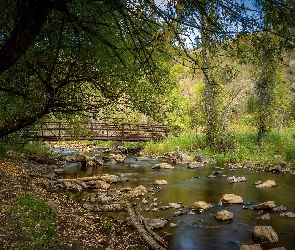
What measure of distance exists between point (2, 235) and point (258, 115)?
20642 mm

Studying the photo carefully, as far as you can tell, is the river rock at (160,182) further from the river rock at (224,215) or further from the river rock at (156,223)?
the river rock at (156,223)

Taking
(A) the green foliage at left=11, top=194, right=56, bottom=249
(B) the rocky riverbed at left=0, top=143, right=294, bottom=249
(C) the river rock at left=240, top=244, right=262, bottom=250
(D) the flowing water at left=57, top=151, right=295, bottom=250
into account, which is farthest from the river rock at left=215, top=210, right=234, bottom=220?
(A) the green foliage at left=11, top=194, right=56, bottom=249

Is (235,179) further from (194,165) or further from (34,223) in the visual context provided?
(34,223)

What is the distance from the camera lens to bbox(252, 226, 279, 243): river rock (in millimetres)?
8547

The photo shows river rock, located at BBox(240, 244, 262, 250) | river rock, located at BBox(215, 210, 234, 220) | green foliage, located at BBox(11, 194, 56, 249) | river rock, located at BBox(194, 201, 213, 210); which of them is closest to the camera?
green foliage, located at BBox(11, 194, 56, 249)

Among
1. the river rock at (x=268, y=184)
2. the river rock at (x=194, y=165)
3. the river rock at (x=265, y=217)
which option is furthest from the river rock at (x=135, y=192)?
the river rock at (x=194, y=165)

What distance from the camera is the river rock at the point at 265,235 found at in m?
8.55

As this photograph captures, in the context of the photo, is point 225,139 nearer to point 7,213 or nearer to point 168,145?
point 168,145

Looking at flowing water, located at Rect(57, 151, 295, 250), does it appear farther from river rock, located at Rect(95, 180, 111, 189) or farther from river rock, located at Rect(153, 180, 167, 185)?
river rock, located at Rect(95, 180, 111, 189)

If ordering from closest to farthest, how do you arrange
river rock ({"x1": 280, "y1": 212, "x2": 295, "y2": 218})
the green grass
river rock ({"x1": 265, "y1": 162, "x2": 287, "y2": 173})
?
1. river rock ({"x1": 280, "y1": 212, "x2": 295, "y2": 218})
2. river rock ({"x1": 265, "y1": 162, "x2": 287, "y2": 173})
3. the green grass

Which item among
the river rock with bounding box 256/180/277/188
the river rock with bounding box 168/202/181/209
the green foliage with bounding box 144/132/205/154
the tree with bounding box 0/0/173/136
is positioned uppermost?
the tree with bounding box 0/0/173/136

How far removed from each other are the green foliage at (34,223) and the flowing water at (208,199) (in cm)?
300

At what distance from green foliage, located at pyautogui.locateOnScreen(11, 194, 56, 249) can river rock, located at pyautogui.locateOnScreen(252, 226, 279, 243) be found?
5.09 meters

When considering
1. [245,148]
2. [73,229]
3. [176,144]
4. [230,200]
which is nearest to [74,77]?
[73,229]
